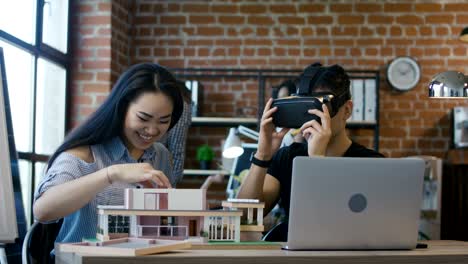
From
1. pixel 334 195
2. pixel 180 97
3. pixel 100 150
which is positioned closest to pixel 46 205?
pixel 100 150

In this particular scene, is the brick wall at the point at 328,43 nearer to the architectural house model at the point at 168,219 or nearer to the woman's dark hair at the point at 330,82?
the woman's dark hair at the point at 330,82

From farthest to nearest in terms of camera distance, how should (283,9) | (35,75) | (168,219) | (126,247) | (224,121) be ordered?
(283,9) → (224,121) → (35,75) → (168,219) → (126,247)

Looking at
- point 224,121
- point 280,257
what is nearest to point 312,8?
point 224,121

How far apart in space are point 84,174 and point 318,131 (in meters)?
0.77

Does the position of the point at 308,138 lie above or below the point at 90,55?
below

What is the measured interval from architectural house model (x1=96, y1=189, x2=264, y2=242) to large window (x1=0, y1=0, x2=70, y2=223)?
90.7 inches

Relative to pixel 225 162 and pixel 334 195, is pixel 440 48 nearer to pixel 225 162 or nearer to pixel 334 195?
pixel 225 162

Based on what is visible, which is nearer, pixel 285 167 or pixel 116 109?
pixel 116 109

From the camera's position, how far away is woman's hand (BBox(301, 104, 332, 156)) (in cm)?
251

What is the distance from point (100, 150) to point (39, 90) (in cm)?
233

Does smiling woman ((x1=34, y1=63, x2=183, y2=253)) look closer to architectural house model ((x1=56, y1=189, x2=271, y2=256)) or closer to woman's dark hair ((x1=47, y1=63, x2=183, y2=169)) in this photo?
woman's dark hair ((x1=47, y1=63, x2=183, y2=169))

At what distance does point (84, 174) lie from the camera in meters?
2.40

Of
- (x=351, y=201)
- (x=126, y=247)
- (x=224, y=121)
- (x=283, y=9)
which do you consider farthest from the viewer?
(x=283, y=9)

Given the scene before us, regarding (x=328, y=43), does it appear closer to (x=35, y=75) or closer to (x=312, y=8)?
(x=312, y=8)
